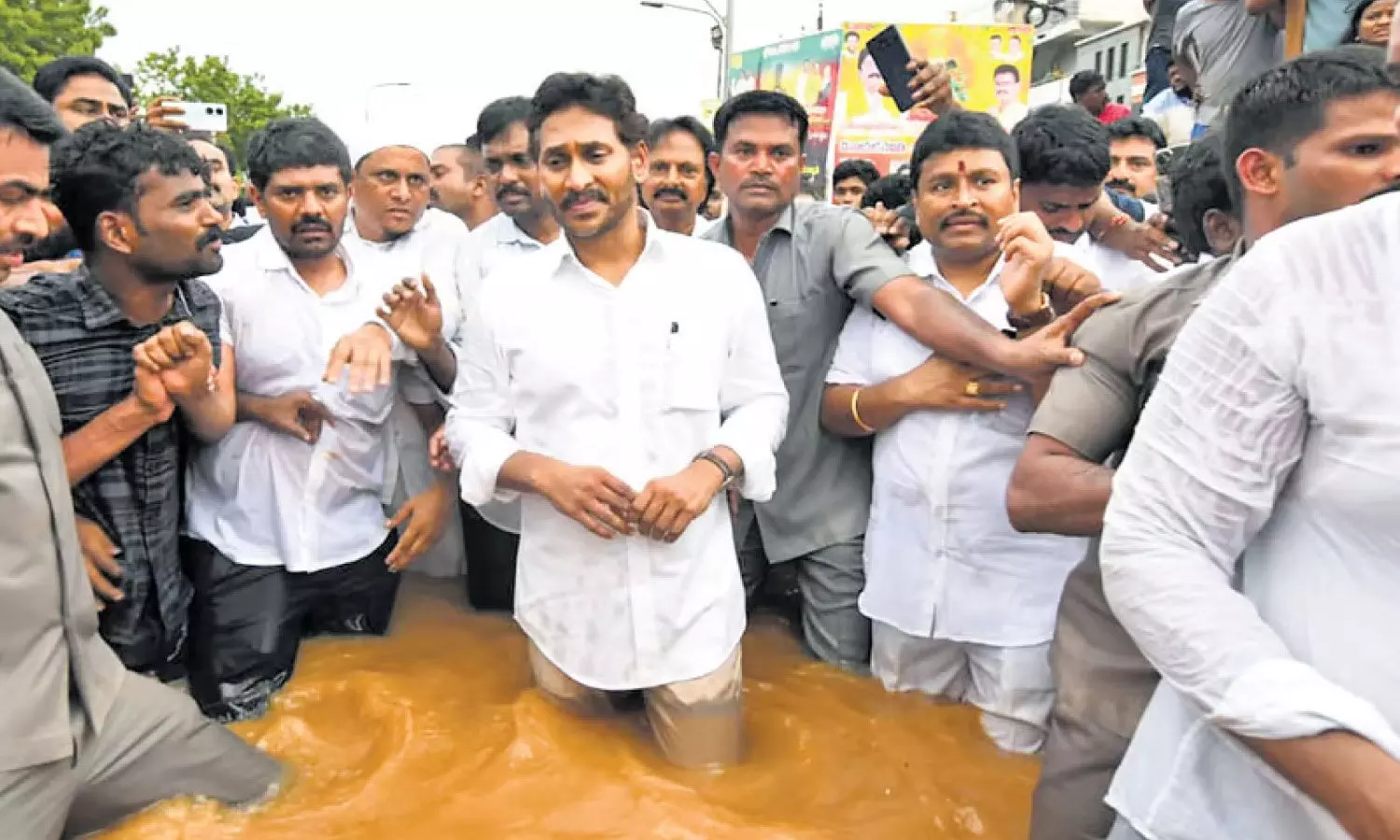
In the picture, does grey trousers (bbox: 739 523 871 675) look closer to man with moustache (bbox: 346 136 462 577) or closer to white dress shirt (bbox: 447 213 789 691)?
white dress shirt (bbox: 447 213 789 691)

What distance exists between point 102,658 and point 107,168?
1.48m

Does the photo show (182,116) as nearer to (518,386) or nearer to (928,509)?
(518,386)

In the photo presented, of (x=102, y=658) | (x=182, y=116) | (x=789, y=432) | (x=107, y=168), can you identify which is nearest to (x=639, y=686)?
(x=789, y=432)

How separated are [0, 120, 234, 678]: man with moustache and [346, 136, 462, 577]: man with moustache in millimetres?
685

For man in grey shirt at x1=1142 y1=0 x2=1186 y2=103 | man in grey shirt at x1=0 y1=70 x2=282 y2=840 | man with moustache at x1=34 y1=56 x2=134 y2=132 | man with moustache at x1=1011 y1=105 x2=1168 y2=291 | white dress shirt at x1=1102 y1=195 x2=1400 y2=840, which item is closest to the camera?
white dress shirt at x1=1102 y1=195 x2=1400 y2=840

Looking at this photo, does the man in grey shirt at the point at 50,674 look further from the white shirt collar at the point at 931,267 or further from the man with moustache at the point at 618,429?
the white shirt collar at the point at 931,267

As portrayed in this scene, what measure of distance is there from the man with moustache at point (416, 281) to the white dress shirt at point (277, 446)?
0.23 meters

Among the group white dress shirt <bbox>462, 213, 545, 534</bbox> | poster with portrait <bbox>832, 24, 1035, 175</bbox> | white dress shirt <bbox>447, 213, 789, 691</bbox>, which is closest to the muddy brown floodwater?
white dress shirt <bbox>447, 213, 789, 691</bbox>

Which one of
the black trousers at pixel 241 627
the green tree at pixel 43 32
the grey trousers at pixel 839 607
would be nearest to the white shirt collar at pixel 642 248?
the grey trousers at pixel 839 607

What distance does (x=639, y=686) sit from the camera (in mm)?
2902

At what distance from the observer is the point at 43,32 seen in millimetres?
21844

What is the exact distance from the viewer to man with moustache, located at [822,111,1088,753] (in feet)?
10.2

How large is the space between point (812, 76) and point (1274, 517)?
24176 mm

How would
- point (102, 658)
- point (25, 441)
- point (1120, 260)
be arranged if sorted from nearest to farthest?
point (25, 441) < point (102, 658) < point (1120, 260)
